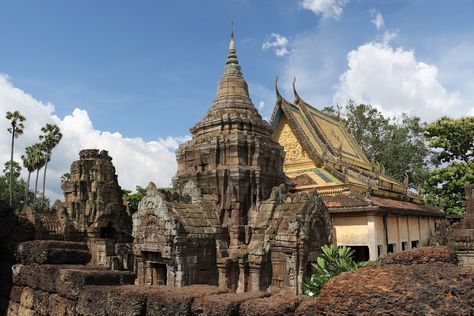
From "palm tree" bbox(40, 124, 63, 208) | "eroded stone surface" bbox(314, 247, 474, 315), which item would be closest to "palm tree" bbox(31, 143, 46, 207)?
"palm tree" bbox(40, 124, 63, 208)

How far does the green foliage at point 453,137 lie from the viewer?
25.5m

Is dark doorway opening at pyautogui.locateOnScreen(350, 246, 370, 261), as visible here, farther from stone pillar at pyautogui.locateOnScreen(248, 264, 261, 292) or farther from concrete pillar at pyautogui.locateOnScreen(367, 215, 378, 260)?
stone pillar at pyautogui.locateOnScreen(248, 264, 261, 292)

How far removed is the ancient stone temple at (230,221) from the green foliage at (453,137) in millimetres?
16279

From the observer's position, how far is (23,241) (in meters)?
8.04

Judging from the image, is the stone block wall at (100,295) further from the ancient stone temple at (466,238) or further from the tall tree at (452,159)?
the tall tree at (452,159)

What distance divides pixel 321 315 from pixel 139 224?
29.5 ft

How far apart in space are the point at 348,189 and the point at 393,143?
18790mm

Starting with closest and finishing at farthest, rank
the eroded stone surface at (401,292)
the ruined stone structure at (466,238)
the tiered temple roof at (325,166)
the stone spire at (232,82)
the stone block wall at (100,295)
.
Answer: the eroded stone surface at (401,292) → the stone block wall at (100,295) → the ruined stone structure at (466,238) → the stone spire at (232,82) → the tiered temple roof at (325,166)

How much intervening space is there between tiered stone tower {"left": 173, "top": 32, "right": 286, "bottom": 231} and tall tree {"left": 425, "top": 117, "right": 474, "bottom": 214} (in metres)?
15.8

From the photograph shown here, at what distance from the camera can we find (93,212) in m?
20.6

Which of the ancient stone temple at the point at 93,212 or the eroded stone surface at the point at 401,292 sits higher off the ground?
the ancient stone temple at the point at 93,212

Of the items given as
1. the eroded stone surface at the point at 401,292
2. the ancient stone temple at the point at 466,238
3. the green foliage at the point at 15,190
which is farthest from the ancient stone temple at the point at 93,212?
the green foliage at the point at 15,190

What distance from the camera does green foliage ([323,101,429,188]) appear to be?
3531 cm

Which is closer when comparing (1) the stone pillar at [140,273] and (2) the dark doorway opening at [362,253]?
(1) the stone pillar at [140,273]
